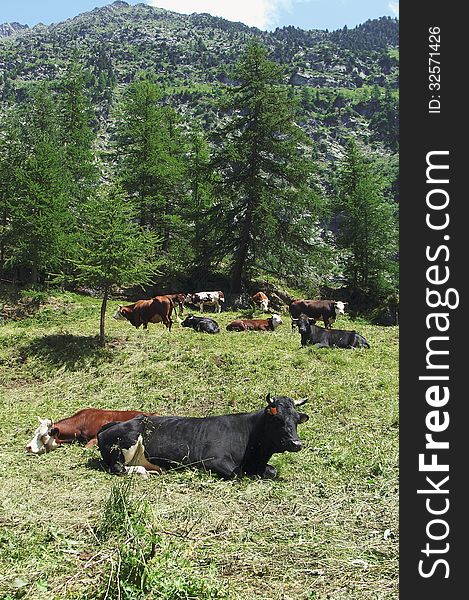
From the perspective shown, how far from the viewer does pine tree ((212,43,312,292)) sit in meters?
28.2

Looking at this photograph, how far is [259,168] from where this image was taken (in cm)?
2884

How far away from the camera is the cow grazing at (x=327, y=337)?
1662 cm

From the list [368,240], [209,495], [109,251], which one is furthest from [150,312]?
[368,240]

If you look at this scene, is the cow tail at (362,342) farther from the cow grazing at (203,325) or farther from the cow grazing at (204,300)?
the cow grazing at (204,300)

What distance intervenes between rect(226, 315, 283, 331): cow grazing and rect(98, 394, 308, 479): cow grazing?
463 inches

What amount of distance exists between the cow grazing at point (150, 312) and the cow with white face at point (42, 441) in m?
10.5

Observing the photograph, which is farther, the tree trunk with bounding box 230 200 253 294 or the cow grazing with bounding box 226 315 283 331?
the tree trunk with bounding box 230 200 253 294

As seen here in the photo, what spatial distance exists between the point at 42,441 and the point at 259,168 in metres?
22.7

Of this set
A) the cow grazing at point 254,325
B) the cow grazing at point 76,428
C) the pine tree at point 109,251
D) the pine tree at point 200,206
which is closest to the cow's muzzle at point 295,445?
the cow grazing at point 76,428

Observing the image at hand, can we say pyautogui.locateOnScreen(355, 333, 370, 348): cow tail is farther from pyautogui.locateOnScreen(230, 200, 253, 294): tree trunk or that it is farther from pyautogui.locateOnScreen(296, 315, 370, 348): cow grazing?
pyautogui.locateOnScreen(230, 200, 253, 294): tree trunk

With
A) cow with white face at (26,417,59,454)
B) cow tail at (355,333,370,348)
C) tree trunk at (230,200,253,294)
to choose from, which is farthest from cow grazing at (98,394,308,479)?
tree trunk at (230,200,253,294)

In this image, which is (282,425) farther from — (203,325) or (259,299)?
(259,299)

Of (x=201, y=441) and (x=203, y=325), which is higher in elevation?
(x=203, y=325)

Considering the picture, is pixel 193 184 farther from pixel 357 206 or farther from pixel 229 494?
pixel 229 494
